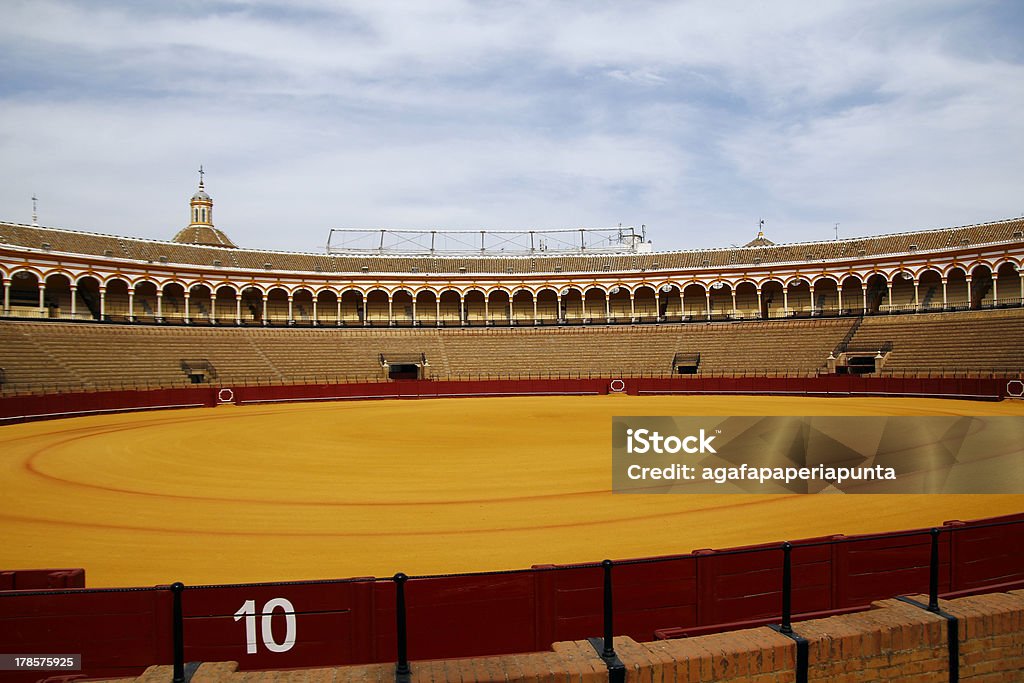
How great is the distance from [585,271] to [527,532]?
4926 centimetres

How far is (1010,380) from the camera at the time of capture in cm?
3170

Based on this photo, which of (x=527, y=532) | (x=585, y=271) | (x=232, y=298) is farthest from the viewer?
(x=585, y=271)

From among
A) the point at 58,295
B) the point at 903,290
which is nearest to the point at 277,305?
the point at 58,295

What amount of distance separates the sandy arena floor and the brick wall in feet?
10.4

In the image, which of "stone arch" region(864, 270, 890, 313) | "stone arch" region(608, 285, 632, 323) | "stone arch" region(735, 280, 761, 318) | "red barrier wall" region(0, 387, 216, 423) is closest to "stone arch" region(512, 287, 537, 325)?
"stone arch" region(608, 285, 632, 323)

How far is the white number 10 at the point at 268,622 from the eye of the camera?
16.8ft

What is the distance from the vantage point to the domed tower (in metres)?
59.3

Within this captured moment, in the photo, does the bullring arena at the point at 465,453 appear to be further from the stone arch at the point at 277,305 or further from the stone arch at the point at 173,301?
the stone arch at the point at 277,305

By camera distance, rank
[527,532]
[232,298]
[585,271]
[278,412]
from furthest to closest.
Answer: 1. [585,271]
2. [232,298]
3. [278,412]
4. [527,532]

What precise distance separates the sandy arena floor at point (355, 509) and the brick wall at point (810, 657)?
3.17 meters

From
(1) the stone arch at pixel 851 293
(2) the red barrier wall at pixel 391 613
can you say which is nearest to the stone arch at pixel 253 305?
(1) the stone arch at pixel 851 293

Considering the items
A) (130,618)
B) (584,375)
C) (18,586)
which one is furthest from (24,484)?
(584,375)

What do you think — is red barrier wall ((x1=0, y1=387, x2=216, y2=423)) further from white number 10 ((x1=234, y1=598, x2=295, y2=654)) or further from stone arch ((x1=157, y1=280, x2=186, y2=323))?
white number 10 ((x1=234, y1=598, x2=295, y2=654))

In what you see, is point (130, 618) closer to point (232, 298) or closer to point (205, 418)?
point (205, 418)
